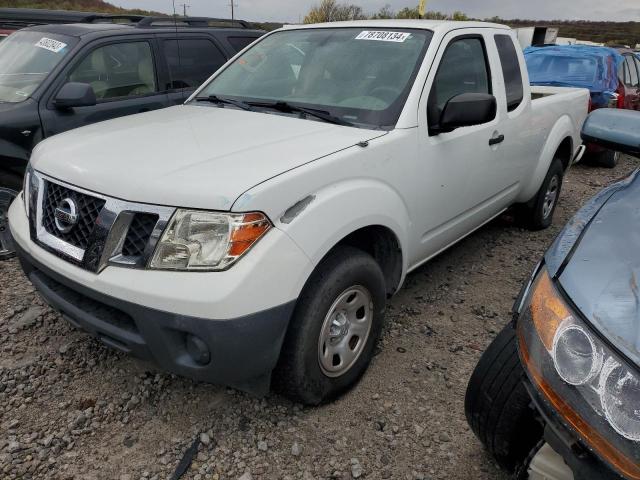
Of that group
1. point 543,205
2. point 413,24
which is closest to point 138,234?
point 413,24

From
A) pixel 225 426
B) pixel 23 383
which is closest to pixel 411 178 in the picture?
pixel 225 426

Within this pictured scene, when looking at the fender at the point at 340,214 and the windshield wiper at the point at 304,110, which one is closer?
the fender at the point at 340,214

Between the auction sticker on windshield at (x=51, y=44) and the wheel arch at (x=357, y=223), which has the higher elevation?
the auction sticker on windshield at (x=51, y=44)

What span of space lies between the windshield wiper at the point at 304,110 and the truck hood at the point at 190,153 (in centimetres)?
8

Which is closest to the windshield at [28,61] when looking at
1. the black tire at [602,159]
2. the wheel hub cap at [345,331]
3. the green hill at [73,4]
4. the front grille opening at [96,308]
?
the front grille opening at [96,308]

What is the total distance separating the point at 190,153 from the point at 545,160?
3.18 m

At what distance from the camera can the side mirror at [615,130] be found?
2002mm

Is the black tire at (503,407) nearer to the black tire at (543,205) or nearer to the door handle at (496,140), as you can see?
the door handle at (496,140)

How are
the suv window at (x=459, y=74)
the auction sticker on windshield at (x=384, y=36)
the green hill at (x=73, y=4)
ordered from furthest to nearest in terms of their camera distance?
1. the green hill at (x=73, y=4)
2. the auction sticker on windshield at (x=384, y=36)
3. the suv window at (x=459, y=74)

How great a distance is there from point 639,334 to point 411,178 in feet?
5.26

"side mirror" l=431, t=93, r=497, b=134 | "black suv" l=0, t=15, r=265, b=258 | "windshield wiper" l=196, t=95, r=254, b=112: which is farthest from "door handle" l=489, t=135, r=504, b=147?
"black suv" l=0, t=15, r=265, b=258

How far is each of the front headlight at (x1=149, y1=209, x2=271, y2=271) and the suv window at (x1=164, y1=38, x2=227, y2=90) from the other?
3.18 m

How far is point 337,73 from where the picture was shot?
294cm

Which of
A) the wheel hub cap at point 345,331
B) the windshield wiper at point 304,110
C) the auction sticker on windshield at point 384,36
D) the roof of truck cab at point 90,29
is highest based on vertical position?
the auction sticker on windshield at point 384,36
